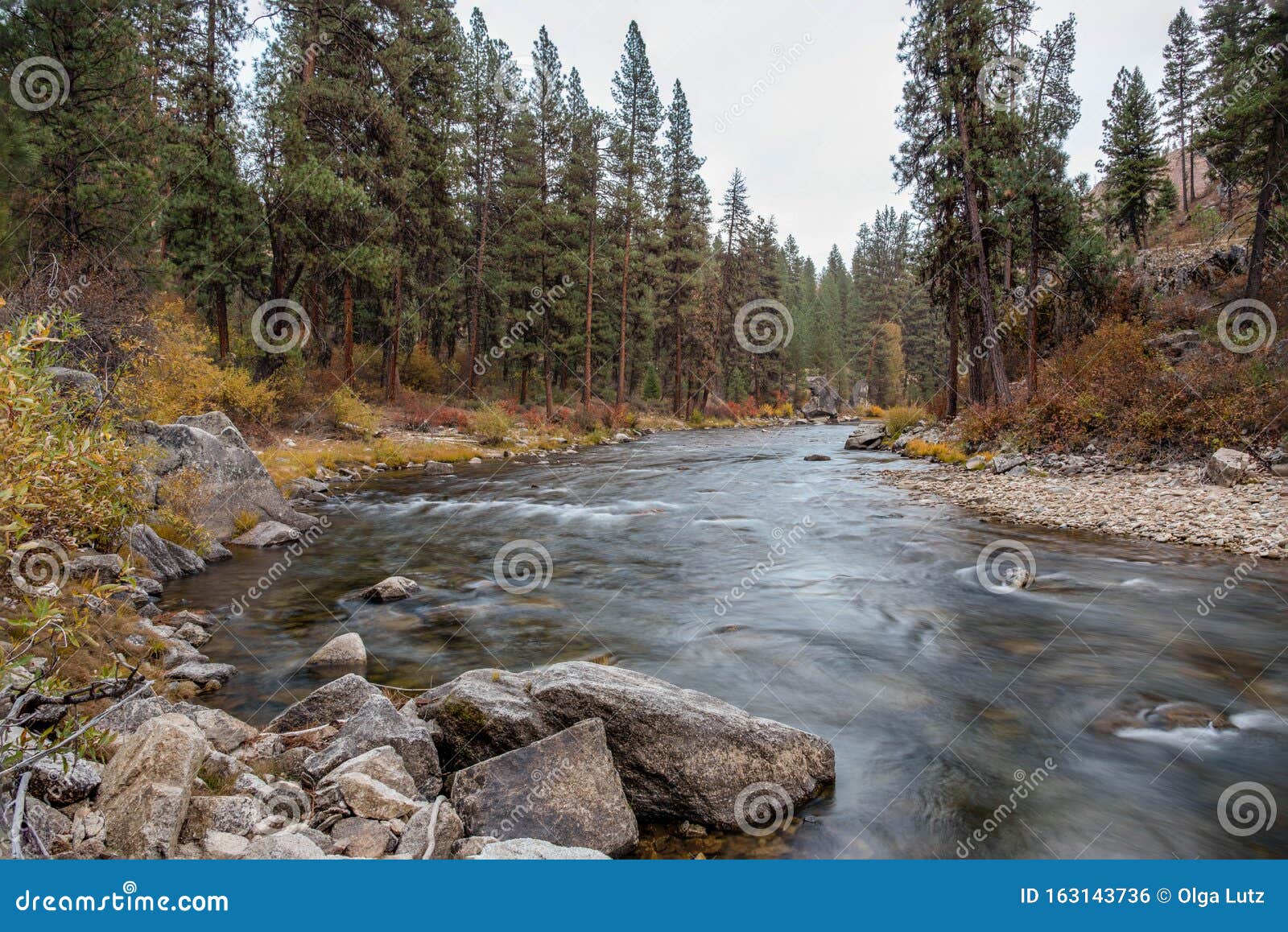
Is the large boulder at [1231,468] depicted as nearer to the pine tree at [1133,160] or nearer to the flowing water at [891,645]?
the flowing water at [891,645]

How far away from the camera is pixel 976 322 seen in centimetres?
2528

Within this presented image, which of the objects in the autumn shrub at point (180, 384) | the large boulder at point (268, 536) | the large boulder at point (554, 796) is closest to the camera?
the large boulder at point (554, 796)

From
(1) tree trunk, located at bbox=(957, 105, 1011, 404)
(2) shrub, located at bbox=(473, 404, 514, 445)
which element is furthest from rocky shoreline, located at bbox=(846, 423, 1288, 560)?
(2) shrub, located at bbox=(473, 404, 514, 445)

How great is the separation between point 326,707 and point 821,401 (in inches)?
2486

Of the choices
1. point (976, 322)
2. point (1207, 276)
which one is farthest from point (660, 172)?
point (1207, 276)

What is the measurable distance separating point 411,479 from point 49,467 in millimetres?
15078

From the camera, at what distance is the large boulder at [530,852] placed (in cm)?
309

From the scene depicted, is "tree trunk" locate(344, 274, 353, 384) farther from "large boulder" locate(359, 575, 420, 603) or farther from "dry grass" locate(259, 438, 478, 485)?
"large boulder" locate(359, 575, 420, 603)

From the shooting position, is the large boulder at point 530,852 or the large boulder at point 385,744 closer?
the large boulder at point 530,852

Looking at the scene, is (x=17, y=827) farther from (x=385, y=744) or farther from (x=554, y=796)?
(x=554, y=796)

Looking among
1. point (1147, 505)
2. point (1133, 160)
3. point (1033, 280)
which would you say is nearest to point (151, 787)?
point (1147, 505)

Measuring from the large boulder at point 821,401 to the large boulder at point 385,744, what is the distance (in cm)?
6130

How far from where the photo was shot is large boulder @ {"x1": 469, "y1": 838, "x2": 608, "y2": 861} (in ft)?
10.1

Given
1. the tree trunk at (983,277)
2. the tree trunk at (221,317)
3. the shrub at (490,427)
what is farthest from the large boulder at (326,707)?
the shrub at (490,427)
